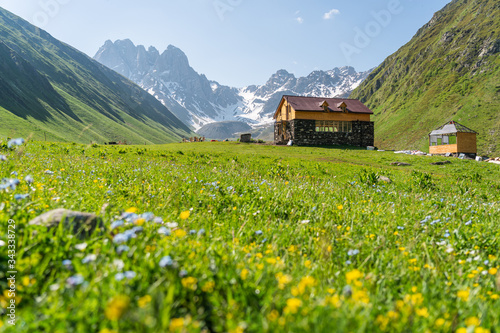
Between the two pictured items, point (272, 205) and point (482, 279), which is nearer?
point (482, 279)

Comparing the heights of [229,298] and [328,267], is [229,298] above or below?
above

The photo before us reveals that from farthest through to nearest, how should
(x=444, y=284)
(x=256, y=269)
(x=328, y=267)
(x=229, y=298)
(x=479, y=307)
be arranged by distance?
(x=328, y=267) < (x=444, y=284) < (x=256, y=269) < (x=479, y=307) < (x=229, y=298)

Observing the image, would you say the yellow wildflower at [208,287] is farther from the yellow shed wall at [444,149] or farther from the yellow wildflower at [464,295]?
the yellow shed wall at [444,149]

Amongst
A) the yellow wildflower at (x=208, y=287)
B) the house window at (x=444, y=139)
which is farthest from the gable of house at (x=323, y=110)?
the yellow wildflower at (x=208, y=287)

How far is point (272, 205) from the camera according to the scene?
21.3 feet

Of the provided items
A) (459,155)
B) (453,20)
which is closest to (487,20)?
(453,20)

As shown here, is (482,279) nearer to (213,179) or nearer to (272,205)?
(272,205)

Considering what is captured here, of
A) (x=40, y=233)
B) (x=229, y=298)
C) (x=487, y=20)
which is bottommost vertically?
(x=229, y=298)

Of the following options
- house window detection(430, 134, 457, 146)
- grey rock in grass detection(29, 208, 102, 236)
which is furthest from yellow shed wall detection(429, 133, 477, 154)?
grey rock in grass detection(29, 208, 102, 236)

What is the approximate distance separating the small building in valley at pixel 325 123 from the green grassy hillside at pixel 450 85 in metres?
30.4

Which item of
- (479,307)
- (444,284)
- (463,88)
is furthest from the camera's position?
(463,88)

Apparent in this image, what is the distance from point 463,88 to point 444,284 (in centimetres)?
11442

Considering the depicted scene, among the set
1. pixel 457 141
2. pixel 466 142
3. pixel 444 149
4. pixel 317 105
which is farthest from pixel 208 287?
pixel 444 149

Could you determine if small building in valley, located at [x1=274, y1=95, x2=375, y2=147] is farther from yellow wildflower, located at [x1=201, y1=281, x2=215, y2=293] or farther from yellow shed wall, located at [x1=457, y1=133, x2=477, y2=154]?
yellow wildflower, located at [x1=201, y1=281, x2=215, y2=293]
